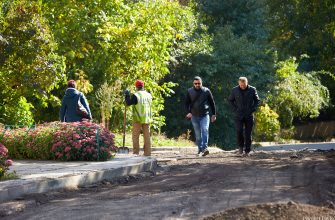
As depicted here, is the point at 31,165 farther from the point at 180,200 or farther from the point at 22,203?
the point at 180,200

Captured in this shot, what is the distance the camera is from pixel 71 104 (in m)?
17.0

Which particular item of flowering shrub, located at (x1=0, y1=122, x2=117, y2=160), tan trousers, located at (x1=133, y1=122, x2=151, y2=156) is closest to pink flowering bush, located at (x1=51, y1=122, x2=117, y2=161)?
flowering shrub, located at (x1=0, y1=122, x2=117, y2=160)

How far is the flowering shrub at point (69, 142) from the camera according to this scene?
1476cm

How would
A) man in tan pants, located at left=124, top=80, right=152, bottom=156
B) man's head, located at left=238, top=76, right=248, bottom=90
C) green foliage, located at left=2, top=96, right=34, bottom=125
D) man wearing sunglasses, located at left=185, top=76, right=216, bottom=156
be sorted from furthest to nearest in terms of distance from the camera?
green foliage, located at left=2, top=96, right=34, bottom=125, man wearing sunglasses, located at left=185, top=76, right=216, bottom=156, man's head, located at left=238, top=76, right=248, bottom=90, man in tan pants, located at left=124, top=80, right=152, bottom=156

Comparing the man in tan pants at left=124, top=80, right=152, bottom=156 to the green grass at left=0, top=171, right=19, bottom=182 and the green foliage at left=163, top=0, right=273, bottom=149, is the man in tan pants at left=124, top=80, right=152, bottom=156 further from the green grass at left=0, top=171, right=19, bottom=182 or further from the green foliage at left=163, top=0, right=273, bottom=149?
the green foliage at left=163, top=0, right=273, bottom=149

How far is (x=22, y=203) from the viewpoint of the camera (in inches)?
388

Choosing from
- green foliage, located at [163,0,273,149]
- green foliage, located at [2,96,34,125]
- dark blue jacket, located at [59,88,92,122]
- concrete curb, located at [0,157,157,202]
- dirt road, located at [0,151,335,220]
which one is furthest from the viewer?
green foliage, located at [163,0,273,149]

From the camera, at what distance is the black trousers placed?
58.9ft

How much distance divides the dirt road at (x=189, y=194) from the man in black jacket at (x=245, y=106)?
3.27 m

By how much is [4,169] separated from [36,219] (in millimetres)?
3088

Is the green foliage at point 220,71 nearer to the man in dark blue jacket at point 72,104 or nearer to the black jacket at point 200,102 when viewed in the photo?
the black jacket at point 200,102

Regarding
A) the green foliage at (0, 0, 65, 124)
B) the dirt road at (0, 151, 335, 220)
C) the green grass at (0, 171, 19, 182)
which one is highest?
the green foliage at (0, 0, 65, 124)

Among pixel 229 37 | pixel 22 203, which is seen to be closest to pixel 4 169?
pixel 22 203

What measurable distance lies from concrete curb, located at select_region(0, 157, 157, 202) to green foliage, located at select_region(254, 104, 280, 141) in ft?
73.4
